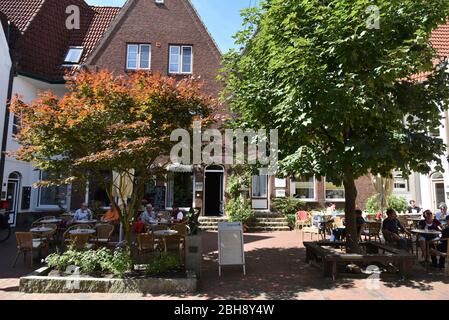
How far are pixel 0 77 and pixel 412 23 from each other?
52.8ft

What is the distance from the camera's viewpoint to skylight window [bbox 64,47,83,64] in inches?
805

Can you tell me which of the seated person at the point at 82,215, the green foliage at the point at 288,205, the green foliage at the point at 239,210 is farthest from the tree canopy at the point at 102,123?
the green foliage at the point at 288,205

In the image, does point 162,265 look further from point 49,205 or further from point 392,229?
point 49,205

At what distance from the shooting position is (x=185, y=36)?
1973 cm

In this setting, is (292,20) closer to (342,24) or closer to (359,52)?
(342,24)

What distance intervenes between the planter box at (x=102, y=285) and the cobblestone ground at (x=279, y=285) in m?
0.17

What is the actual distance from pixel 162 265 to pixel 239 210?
9.44 m

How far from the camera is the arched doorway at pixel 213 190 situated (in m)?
18.9

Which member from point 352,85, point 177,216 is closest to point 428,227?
point 352,85

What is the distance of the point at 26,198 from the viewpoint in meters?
17.7

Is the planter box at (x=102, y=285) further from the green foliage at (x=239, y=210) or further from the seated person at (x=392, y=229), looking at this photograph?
the green foliage at (x=239, y=210)
